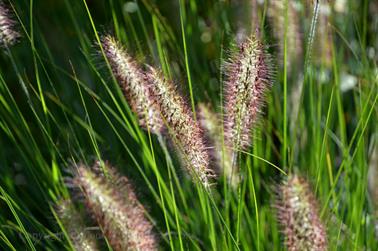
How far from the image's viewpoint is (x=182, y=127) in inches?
52.2

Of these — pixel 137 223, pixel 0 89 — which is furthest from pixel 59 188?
pixel 137 223

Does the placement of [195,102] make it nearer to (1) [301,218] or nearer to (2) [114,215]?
(2) [114,215]

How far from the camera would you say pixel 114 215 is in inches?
55.9

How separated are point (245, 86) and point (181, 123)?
143 millimetres

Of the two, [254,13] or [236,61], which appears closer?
[236,61]

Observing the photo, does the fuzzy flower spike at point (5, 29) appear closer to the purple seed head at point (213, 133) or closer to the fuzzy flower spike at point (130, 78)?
the fuzzy flower spike at point (130, 78)

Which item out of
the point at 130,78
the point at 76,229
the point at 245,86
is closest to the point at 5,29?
the point at 130,78

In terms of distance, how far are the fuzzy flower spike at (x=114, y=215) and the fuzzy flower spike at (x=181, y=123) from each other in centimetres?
18

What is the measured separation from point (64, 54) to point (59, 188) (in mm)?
749

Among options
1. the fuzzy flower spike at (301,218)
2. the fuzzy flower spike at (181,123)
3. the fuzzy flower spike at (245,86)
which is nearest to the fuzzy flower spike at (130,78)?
the fuzzy flower spike at (181,123)

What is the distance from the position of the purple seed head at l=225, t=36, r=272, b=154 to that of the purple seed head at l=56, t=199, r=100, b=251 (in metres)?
0.37

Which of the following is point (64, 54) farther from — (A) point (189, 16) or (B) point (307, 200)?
(B) point (307, 200)

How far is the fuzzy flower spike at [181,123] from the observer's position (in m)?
1.33

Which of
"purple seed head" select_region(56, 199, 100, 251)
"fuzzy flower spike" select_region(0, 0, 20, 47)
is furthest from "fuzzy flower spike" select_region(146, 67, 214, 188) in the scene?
"fuzzy flower spike" select_region(0, 0, 20, 47)
